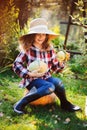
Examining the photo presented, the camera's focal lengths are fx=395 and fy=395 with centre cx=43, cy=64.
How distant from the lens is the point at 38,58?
5695 millimetres

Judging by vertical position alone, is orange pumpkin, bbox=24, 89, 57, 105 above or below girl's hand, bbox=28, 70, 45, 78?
below

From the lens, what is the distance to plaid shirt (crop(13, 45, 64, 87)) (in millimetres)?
5535

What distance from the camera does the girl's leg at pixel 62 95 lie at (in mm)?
5680

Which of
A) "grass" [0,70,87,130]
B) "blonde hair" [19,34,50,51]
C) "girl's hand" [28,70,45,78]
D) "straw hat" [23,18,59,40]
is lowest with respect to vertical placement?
"grass" [0,70,87,130]

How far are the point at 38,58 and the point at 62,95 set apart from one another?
64 centimetres

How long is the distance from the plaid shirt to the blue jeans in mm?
81

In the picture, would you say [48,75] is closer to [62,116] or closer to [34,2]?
[62,116]

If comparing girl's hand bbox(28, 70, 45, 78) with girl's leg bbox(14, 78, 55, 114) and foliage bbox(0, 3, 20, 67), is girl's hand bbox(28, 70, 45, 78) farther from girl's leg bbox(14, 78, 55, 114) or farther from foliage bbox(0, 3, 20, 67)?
foliage bbox(0, 3, 20, 67)

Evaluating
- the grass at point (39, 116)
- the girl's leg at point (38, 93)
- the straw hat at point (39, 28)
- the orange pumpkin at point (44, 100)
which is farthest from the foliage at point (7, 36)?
the girl's leg at point (38, 93)

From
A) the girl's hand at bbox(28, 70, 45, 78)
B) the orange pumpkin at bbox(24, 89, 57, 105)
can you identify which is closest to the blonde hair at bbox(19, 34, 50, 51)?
the girl's hand at bbox(28, 70, 45, 78)

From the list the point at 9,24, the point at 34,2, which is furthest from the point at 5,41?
the point at 34,2

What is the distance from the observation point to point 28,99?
5.54m


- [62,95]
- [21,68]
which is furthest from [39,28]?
[62,95]

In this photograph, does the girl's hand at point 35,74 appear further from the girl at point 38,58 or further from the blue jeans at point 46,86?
the blue jeans at point 46,86
